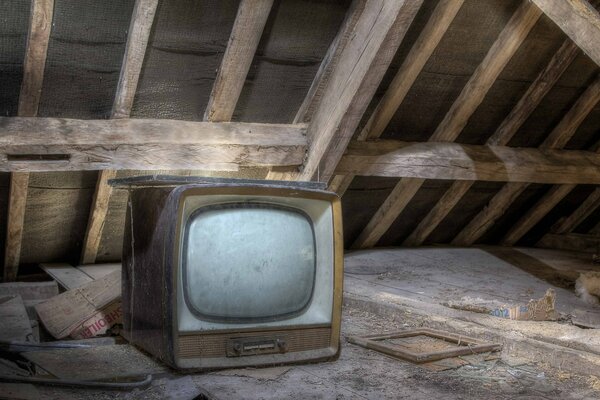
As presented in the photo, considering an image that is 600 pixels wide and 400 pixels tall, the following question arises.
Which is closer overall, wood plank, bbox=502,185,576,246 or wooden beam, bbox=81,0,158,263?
wooden beam, bbox=81,0,158,263

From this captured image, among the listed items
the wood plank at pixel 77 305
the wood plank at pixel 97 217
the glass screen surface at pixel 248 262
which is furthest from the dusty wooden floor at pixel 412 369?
the wood plank at pixel 97 217

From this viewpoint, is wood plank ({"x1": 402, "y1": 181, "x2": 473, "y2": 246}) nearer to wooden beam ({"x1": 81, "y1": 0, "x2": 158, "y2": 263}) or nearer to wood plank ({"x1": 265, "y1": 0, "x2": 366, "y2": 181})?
wood plank ({"x1": 265, "y1": 0, "x2": 366, "y2": 181})

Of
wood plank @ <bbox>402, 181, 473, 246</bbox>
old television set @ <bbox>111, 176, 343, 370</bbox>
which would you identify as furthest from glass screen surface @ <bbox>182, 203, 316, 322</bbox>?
wood plank @ <bbox>402, 181, 473, 246</bbox>

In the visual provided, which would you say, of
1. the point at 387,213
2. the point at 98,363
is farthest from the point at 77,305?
the point at 387,213

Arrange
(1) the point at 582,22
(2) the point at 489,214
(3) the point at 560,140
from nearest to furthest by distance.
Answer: (1) the point at 582,22, (3) the point at 560,140, (2) the point at 489,214

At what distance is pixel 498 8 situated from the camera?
13.6ft

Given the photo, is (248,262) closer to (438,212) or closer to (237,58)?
(237,58)

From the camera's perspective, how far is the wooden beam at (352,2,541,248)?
4211 millimetres

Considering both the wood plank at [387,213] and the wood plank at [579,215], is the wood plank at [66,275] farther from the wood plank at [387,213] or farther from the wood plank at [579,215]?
the wood plank at [579,215]

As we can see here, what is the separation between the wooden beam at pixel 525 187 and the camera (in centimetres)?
500

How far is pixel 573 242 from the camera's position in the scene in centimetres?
→ 654

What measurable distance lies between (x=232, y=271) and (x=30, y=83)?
184 cm

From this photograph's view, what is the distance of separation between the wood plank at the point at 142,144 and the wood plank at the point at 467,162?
0.54m

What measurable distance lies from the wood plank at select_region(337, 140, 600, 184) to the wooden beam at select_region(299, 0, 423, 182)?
13.2 inches
